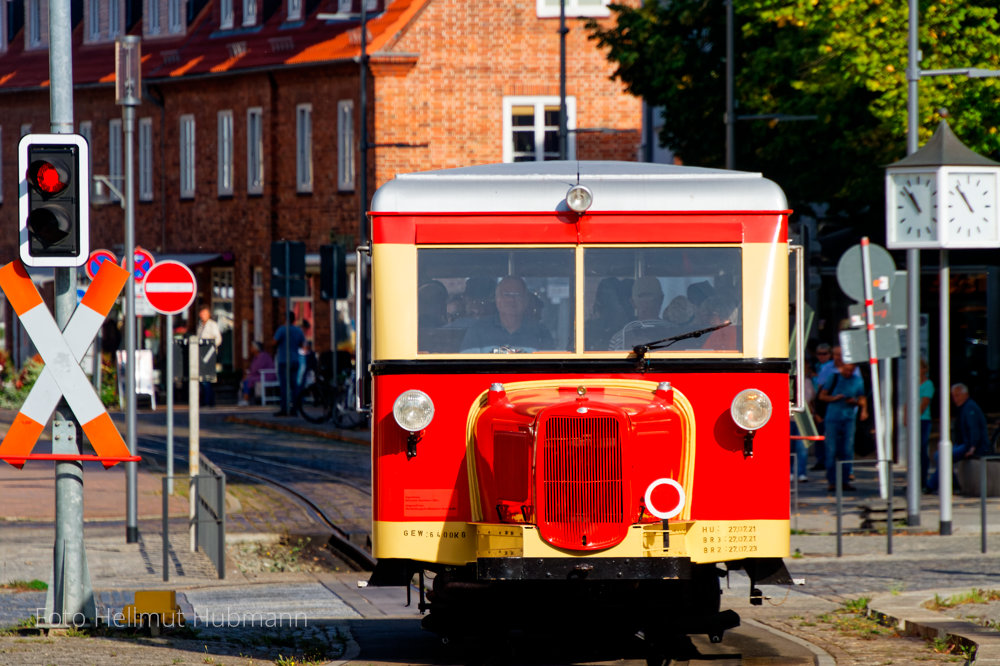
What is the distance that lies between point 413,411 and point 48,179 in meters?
2.78

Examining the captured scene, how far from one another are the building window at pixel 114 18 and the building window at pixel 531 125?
16.5m

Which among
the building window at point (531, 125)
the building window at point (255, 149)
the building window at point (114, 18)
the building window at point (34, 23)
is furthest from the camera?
the building window at point (34, 23)

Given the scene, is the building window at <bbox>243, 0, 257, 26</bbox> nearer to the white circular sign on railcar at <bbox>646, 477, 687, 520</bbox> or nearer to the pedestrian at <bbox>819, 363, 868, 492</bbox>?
the pedestrian at <bbox>819, 363, 868, 492</bbox>

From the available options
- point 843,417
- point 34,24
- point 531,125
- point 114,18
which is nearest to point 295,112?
point 531,125

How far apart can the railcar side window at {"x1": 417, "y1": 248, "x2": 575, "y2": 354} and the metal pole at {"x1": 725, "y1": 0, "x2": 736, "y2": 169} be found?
21.6 meters

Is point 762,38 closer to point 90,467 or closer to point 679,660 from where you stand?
point 90,467

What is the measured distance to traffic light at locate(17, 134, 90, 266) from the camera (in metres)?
11.3

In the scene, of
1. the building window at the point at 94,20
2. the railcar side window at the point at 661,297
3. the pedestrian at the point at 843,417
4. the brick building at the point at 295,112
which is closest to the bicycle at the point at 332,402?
the brick building at the point at 295,112

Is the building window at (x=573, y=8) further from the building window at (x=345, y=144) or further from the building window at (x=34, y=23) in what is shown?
the building window at (x=34, y=23)

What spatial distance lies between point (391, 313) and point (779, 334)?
2188mm

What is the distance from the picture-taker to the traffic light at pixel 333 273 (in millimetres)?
34438

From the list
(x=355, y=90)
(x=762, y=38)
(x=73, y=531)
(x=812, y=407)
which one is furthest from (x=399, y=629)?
(x=355, y=90)

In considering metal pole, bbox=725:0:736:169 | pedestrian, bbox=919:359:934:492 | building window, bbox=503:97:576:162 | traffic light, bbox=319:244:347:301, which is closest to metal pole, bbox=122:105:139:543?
pedestrian, bbox=919:359:934:492

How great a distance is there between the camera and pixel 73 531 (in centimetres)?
1164
